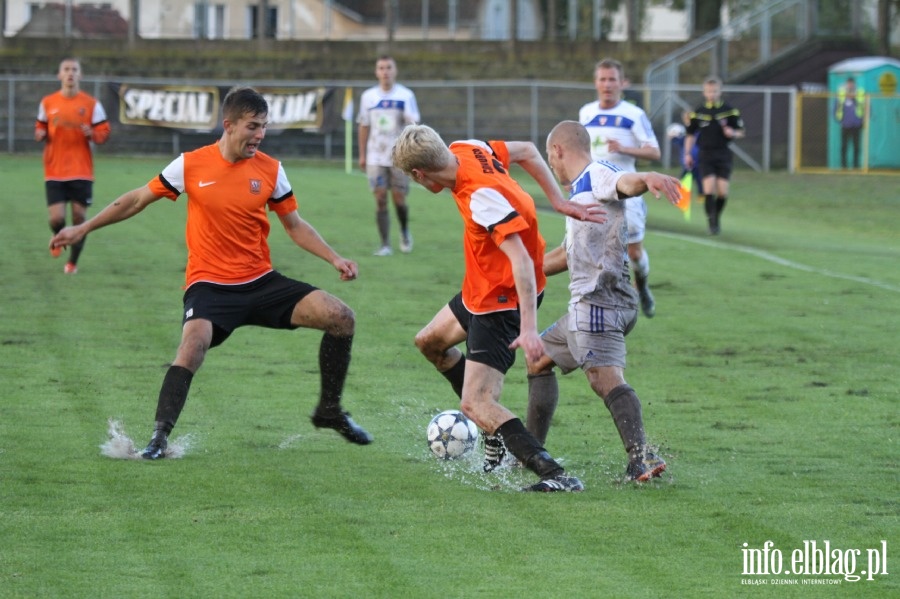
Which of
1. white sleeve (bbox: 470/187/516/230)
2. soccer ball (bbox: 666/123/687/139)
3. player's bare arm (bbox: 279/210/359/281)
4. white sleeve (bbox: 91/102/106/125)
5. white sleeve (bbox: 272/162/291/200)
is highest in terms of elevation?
soccer ball (bbox: 666/123/687/139)

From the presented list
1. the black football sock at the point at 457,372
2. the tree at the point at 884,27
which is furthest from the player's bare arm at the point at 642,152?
the tree at the point at 884,27

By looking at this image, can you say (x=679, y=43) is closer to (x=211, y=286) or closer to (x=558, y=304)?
(x=558, y=304)

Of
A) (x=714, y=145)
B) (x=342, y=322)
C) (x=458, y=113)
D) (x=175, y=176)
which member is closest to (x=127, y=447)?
(x=342, y=322)

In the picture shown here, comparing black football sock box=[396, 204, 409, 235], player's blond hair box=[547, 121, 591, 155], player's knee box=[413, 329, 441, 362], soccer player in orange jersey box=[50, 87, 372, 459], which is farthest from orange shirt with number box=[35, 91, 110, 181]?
player's blond hair box=[547, 121, 591, 155]

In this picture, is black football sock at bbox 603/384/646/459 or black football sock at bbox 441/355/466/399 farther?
black football sock at bbox 441/355/466/399

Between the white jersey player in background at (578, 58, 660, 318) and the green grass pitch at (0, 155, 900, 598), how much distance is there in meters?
0.60

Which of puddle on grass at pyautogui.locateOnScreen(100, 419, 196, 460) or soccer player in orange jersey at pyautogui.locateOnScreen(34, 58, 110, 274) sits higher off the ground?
soccer player in orange jersey at pyautogui.locateOnScreen(34, 58, 110, 274)

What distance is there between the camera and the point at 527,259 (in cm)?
600

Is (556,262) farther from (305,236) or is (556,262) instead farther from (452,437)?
(305,236)

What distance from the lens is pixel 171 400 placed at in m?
6.96

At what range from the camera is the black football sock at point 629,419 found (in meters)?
6.43

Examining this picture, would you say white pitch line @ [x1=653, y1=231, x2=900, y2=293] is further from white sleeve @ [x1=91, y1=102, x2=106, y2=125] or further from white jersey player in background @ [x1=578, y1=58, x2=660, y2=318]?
white sleeve @ [x1=91, y1=102, x2=106, y2=125]

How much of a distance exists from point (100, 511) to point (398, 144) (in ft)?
6.70

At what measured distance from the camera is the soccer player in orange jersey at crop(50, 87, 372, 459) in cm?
707
